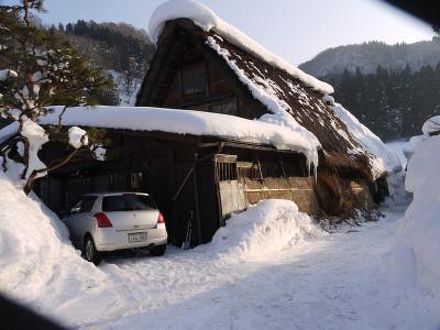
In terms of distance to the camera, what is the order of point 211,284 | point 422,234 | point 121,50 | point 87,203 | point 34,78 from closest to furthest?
point 422,234
point 211,284
point 34,78
point 87,203
point 121,50

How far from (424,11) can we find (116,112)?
40.8 ft

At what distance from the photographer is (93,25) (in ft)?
243

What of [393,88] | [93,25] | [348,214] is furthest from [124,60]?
[348,214]

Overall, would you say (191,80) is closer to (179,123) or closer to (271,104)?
(271,104)

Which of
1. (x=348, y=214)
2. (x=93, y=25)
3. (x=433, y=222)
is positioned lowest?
(x=348, y=214)

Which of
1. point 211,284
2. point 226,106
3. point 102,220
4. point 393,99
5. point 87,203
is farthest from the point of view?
point 393,99

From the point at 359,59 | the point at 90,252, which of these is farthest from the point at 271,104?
the point at 359,59

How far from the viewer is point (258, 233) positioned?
457 inches

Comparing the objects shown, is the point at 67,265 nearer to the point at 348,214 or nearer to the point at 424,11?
the point at 424,11

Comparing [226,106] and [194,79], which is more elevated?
[194,79]

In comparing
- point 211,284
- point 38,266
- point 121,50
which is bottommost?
point 211,284

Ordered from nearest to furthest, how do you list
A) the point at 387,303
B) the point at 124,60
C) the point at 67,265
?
the point at 387,303
the point at 67,265
the point at 124,60

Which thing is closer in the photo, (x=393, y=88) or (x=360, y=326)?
(x=360, y=326)

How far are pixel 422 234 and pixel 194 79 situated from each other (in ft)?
50.2
